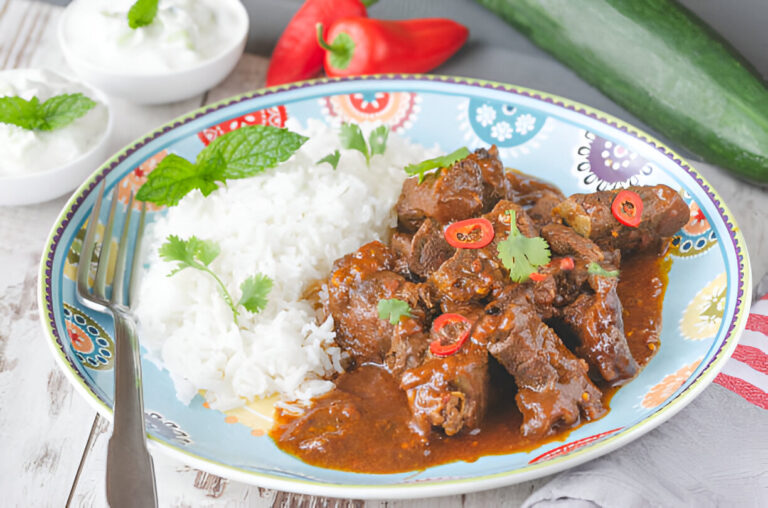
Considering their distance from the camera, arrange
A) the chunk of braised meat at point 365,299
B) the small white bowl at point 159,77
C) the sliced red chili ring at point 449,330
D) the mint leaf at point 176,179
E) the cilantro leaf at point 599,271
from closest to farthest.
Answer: the sliced red chili ring at point 449,330 < the cilantro leaf at point 599,271 < the chunk of braised meat at point 365,299 < the mint leaf at point 176,179 < the small white bowl at point 159,77

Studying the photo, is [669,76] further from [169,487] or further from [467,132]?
[169,487]

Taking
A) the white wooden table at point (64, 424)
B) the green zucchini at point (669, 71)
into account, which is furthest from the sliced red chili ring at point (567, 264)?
the green zucchini at point (669, 71)

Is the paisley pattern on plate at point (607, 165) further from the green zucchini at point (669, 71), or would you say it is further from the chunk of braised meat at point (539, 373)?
the chunk of braised meat at point (539, 373)

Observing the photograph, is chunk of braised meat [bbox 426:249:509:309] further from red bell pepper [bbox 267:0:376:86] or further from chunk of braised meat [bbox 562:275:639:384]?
red bell pepper [bbox 267:0:376:86]

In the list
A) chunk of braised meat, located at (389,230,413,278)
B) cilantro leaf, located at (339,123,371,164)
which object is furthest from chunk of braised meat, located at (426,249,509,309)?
cilantro leaf, located at (339,123,371,164)

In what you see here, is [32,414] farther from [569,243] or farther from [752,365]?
[752,365]

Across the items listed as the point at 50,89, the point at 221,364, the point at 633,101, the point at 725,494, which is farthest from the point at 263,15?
the point at 725,494

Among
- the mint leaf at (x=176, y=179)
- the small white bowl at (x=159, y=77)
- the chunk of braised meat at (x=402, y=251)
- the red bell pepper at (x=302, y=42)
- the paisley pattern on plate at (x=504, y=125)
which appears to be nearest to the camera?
the chunk of braised meat at (x=402, y=251)
